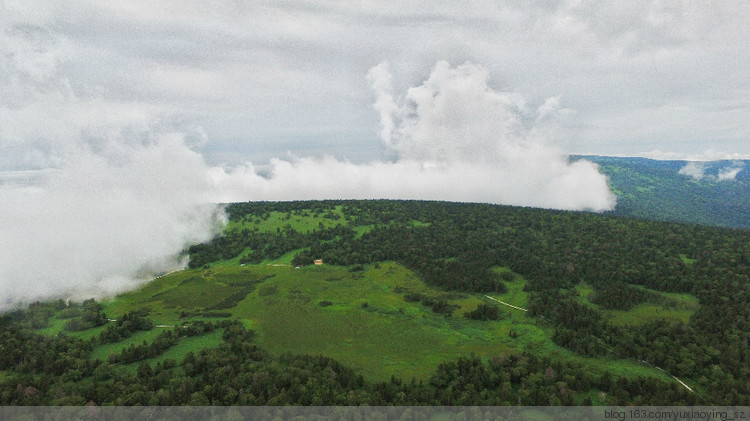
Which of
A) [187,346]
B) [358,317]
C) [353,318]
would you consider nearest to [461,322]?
[358,317]

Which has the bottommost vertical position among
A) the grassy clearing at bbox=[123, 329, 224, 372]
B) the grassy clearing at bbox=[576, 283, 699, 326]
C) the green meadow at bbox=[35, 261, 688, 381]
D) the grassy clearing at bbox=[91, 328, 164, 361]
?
the grassy clearing at bbox=[91, 328, 164, 361]

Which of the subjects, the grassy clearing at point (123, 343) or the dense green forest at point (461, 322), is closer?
the dense green forest at point (461, 322)

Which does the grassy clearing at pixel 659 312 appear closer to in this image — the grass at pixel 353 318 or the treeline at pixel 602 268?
the grass at pixel 353 318

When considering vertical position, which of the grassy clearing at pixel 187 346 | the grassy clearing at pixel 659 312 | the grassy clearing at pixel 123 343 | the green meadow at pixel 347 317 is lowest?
the grassy clearing at pixel 123 343

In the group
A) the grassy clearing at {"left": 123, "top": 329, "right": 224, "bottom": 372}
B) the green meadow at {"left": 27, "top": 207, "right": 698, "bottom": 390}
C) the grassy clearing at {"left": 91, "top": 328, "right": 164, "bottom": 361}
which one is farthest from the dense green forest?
the grassy clearing at {"left": 91, "top": 328, "right": 164, "bottom": 361}

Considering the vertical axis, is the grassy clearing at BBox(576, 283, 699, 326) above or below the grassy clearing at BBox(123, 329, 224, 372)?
above

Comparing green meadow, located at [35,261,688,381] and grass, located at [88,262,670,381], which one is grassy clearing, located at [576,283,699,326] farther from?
green meadow, located at [35,261,688,381]

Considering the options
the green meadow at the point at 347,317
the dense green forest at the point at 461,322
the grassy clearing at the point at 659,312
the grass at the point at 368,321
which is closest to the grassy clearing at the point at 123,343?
the green meadow at the point at 347,317

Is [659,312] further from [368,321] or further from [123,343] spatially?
[123,343]

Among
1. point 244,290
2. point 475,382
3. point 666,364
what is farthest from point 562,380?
point 244,290
